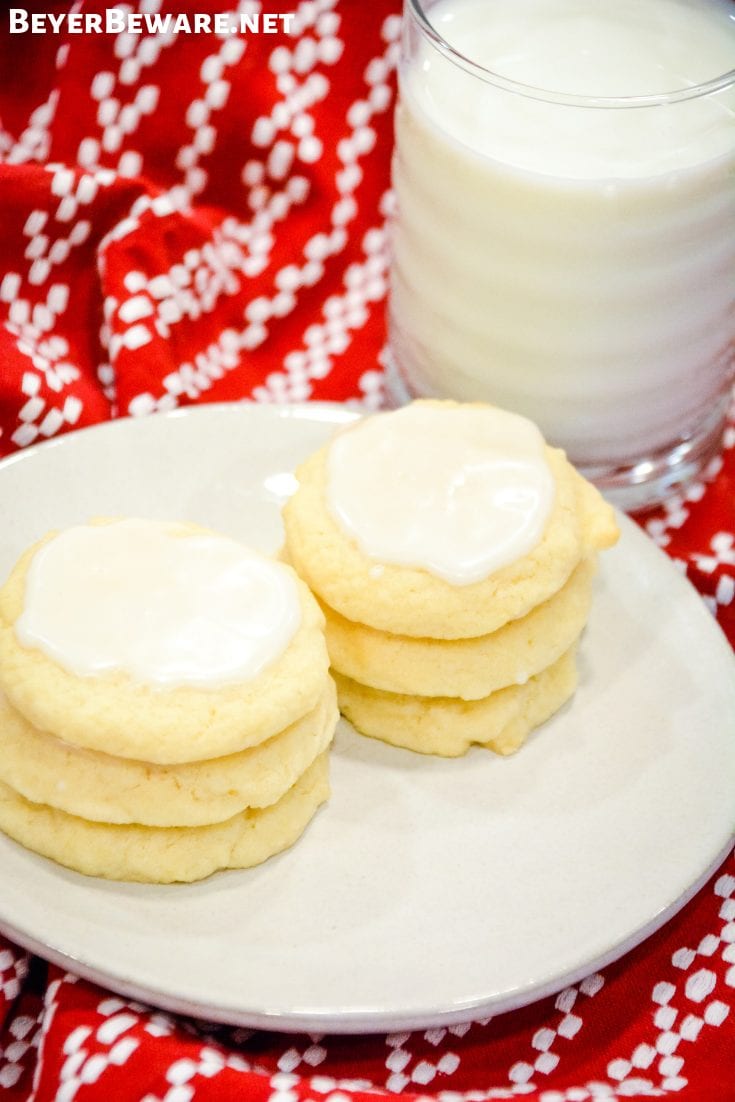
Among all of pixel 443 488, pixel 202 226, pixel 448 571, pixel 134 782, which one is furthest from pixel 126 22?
pixel 134 782

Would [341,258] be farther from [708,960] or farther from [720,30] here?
[708,960]

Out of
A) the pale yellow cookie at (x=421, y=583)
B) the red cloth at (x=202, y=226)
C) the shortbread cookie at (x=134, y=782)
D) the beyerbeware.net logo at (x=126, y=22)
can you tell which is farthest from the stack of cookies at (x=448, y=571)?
the beyerbeware.net logo at (x=126, y=22)

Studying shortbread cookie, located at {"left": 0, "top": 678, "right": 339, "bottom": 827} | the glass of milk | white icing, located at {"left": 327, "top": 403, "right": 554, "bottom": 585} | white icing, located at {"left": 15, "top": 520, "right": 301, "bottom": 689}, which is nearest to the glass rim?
the glass of milk

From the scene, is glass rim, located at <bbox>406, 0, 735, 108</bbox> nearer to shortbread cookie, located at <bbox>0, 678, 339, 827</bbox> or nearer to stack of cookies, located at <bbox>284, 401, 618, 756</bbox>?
stack of cookies, located at <bbox>284, 401, 618, 756</bbox>

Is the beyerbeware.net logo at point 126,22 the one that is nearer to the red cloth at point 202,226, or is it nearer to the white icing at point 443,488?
the red cloth at point 202,226

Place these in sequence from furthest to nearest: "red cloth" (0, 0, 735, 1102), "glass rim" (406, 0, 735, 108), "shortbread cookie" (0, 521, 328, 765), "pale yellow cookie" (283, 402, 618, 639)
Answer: "red cloth" (0, 0, 735, 1102)
"glass rim" (406, 0, 735, 108)
"pale yellow cookie" (283, 402, 618, 639)
"shortbread cookie" (0, 521, 328, 765)

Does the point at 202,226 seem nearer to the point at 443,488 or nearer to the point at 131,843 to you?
the point at 443,488

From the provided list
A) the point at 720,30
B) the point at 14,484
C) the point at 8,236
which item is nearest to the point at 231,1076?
the point at 14,484
